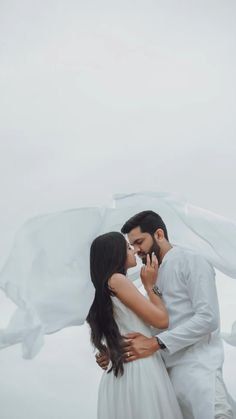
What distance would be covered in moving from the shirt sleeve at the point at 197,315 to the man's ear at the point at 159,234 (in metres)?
0.26

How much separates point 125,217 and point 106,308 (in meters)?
0.58

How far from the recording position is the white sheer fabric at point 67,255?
10.8 feet

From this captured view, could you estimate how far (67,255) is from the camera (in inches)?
134

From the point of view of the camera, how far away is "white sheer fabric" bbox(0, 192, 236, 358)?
328 centimetres

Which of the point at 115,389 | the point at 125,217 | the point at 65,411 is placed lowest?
the point at 65,411

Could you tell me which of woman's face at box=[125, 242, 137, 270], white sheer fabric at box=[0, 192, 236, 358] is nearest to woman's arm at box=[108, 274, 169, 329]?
woman's face at box=[125, 242, 137, 270]

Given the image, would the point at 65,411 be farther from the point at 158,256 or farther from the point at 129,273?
the point at 158,256

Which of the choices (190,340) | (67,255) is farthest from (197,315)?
(67,255)

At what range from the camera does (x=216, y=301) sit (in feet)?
10.2

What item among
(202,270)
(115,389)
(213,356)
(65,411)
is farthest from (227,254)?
(65,411)

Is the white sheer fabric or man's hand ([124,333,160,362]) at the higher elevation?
the white sheer fabric

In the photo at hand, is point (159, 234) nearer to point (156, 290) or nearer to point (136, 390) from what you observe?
point (156, 290)

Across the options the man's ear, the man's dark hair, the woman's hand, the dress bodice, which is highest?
the man's dark hair

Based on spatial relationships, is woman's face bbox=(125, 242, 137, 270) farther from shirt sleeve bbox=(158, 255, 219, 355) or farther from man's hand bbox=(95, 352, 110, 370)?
man's hand bbox=(95, 352, 110, 370)
